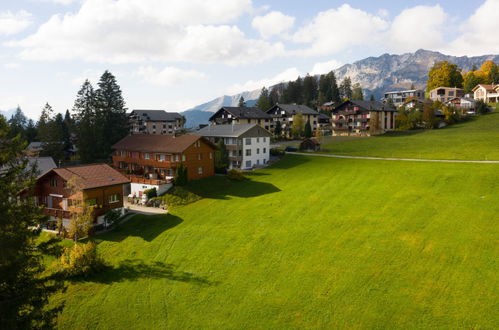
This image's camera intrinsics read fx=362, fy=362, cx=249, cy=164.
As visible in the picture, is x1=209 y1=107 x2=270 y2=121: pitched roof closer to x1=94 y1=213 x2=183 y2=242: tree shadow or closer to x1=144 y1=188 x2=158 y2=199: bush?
x1=144 y1=188 x2=158 y2=199: bush

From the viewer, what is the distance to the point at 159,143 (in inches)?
2408

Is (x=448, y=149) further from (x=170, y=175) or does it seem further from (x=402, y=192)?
(x=170, y=175)

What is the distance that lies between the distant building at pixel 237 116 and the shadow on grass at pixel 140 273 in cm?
6938

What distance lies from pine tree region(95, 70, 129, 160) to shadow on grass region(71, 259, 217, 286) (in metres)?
53.7

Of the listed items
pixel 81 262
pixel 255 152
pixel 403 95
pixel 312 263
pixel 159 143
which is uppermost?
pixel 403 95

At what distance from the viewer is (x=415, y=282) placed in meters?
26.7

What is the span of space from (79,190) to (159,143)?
22011 mm

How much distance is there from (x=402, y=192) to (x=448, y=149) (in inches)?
1271

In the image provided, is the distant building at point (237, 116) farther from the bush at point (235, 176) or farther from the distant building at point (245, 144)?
the bush at point (235, 176)

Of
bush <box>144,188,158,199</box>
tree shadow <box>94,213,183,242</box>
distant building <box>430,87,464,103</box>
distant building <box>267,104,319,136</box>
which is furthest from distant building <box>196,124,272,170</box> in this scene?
distant building <box>430,87,464,103</box>

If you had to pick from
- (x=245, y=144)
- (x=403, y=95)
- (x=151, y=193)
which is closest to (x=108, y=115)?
(x=245, y=144)

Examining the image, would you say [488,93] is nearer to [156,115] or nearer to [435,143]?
[435,143]

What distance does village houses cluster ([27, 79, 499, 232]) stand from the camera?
43.4 metres

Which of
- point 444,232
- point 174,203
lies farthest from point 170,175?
point 444,232
